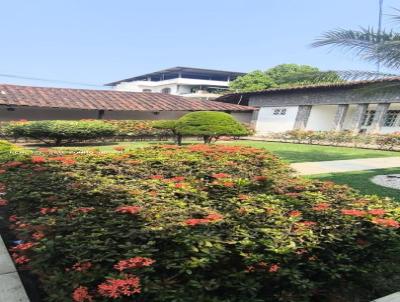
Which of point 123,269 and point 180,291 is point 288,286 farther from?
point 123,269

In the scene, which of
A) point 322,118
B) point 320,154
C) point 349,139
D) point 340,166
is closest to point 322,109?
point 322,118

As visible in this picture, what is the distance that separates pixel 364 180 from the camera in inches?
350

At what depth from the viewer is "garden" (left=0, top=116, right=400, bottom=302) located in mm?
2533

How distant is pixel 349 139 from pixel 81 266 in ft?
69.0

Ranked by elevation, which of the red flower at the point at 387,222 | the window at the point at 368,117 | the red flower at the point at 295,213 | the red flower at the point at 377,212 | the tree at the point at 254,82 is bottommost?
the red flower at the point at 295,213

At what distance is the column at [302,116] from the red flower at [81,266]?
28.4 metres

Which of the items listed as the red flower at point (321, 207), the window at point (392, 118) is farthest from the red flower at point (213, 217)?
the window at point (392, 118)

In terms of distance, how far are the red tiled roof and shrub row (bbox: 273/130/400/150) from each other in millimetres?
6426

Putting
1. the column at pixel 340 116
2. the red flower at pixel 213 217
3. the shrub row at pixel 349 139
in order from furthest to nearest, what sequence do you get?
the column at pixel 340 116, the shrub row at pixel 349 139, the red flower at pixel 213 217

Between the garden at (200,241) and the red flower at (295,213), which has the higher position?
the red flower at (295,213)

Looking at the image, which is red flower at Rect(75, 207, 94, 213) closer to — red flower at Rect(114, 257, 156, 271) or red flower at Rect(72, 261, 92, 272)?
red flower at Rect(72, 261, 92, 272)

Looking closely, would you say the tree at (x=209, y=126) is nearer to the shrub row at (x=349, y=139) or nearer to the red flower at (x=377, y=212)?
the shrub row at (x=349, y=139)

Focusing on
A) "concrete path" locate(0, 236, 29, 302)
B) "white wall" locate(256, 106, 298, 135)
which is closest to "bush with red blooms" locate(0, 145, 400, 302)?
"concrete path" locate(0, 236, 29, 302)

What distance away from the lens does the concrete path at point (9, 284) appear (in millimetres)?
2881
